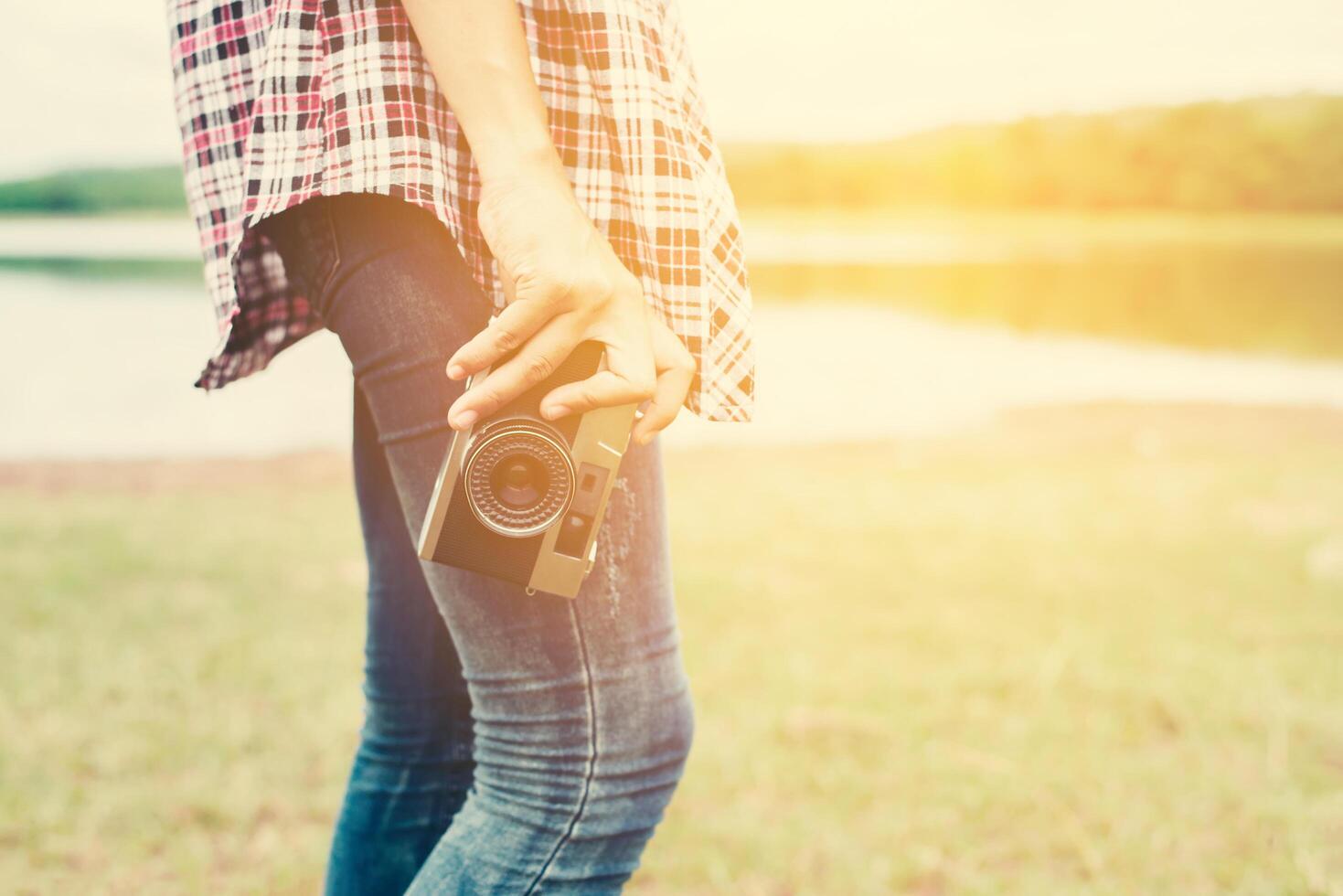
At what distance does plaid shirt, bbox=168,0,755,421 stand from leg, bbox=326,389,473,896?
0.81ft

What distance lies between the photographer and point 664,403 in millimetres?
815

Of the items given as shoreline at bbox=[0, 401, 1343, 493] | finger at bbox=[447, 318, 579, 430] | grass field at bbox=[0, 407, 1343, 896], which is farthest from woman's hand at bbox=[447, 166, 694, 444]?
shoreline at bbox=[0, 401, 1343, 493]

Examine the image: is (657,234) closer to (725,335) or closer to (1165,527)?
(725,335)

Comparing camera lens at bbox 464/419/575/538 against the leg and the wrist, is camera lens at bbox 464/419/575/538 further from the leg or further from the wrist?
the leg

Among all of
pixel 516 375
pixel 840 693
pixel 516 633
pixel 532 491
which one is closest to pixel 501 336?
pixel 516 375

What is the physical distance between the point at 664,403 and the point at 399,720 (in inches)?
20.8

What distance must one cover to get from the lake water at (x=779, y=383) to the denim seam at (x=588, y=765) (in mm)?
6912

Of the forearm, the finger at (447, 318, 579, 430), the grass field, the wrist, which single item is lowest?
the grass field

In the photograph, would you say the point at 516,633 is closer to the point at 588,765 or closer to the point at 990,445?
the point at 588,765

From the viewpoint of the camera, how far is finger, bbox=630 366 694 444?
0.81m

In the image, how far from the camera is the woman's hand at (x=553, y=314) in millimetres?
749

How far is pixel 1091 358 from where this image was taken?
1577 cm

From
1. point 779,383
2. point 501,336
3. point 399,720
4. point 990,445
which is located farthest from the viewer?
point 779,383

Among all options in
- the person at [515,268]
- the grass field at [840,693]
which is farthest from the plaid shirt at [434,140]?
the grass field at [840,693]
